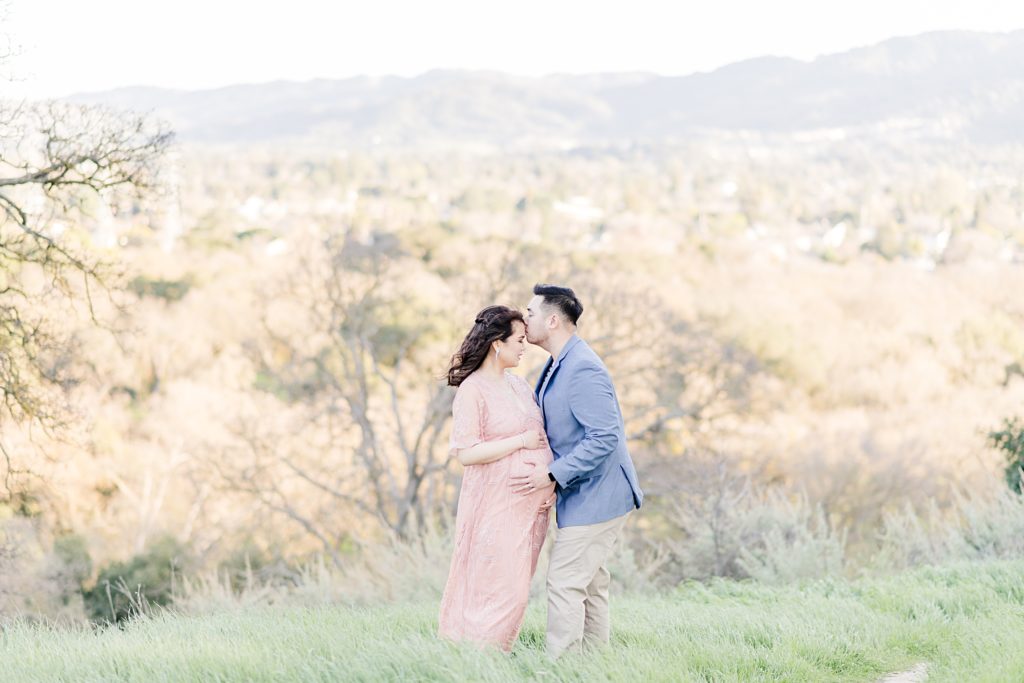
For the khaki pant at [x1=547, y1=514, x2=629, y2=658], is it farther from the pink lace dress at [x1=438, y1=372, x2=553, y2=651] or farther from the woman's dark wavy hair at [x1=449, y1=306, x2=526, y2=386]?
the woman's dark wavy hair at [x1=449, y1=306, x2=526, y2=386]

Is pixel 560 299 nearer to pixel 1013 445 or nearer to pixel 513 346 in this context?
pixel 513 346

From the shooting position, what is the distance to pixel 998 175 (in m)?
112

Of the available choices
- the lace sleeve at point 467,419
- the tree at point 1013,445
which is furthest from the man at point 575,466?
the tree at point 1013,445

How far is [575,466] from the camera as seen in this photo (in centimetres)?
504

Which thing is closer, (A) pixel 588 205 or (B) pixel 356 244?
(B) pixel 356 244

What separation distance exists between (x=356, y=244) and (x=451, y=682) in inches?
774

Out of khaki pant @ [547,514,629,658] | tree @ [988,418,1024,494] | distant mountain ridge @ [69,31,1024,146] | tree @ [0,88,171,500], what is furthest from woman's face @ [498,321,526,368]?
distant mountain ridge @ [69,31,1024,146]

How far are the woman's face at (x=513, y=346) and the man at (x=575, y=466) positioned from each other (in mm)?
43

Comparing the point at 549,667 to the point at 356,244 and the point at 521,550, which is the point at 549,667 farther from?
the point at 356,244

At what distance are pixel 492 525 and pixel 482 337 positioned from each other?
2.92 ft

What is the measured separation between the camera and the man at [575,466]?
5.08 m

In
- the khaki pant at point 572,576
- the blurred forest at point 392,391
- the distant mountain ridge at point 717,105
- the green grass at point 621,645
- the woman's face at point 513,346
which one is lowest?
the blurred forest at point 392,391

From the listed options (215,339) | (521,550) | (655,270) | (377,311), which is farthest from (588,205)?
(521,550)

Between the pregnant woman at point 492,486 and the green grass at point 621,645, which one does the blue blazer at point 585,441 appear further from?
the green grass at point 621,645
